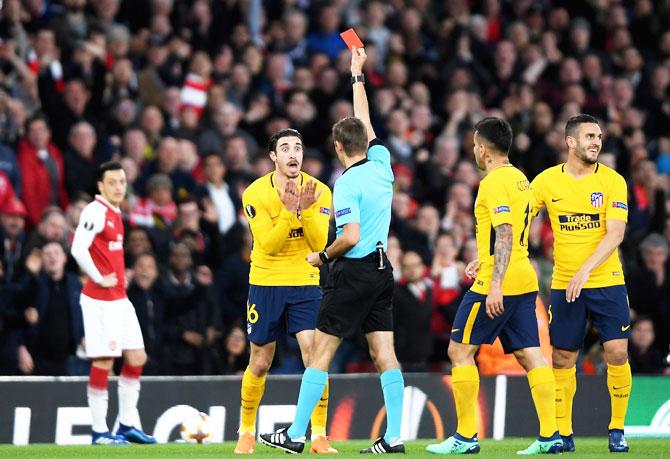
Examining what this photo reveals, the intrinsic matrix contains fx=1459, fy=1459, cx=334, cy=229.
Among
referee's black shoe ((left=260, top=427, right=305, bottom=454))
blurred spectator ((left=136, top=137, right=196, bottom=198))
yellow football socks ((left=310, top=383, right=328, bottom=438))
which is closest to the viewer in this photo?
referee's black shoe ((left=260, top=427, right=305, bottom=454))

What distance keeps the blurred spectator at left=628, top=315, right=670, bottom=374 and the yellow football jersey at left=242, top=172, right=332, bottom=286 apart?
225 inches

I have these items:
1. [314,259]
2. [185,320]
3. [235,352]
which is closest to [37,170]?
[185,320]

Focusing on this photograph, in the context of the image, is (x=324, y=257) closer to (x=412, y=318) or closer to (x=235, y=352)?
(x=235, y=352)

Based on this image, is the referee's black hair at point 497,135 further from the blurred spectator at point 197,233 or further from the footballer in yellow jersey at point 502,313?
the blurred spectator at point 197,233

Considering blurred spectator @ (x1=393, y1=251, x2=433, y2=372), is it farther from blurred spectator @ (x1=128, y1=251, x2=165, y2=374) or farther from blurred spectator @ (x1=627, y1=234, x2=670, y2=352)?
blurred spectator @ (x1=627, y1=234, x2=670, y2=352)

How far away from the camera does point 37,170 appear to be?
14.4 metres

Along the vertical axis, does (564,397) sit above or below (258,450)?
above

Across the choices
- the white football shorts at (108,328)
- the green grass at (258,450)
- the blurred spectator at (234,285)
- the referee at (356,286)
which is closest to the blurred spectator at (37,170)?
the blurred spectator at (234,285)

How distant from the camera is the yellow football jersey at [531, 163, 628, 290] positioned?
1023cm

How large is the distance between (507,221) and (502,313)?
1.99 ft

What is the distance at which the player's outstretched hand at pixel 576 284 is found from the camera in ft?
32.8

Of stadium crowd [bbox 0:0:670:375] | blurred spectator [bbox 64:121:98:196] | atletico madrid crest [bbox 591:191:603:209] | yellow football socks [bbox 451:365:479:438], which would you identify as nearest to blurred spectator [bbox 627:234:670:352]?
stadium crowd [bbox 0:0:670:375]

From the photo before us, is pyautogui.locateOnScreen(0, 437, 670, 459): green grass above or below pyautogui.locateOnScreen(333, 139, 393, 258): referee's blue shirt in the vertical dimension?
below

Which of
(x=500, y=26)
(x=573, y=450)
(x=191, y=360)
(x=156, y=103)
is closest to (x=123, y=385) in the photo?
(x=191, y=360)
